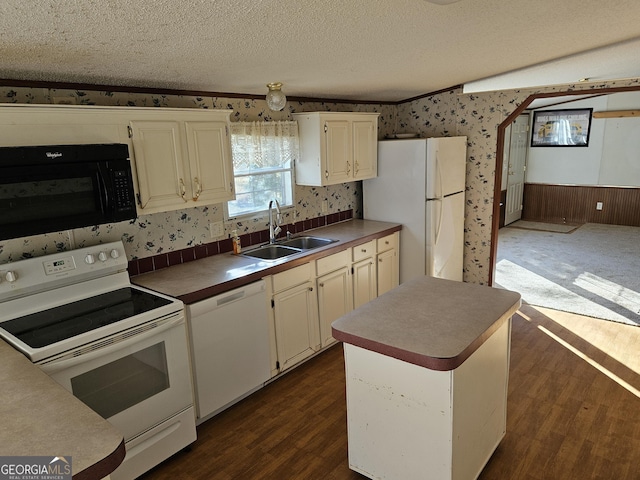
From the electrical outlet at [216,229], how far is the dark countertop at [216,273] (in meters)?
0.16

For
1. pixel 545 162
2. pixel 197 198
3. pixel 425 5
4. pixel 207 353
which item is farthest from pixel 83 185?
pixel 545 162

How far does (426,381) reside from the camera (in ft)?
6.07

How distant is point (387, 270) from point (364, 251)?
1.64ft

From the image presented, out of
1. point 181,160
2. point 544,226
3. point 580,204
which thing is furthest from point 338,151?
point 580,204

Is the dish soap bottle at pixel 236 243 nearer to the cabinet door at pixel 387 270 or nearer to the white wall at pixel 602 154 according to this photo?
the cabinet door at pixel 387 270

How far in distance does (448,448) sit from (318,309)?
1.73 metres

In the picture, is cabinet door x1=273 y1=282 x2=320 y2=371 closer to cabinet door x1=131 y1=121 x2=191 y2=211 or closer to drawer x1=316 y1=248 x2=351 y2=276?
drawer x1=316 y1=248 x2=351 y2=276

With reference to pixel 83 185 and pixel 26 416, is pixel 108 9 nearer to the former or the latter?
pixel 83 185

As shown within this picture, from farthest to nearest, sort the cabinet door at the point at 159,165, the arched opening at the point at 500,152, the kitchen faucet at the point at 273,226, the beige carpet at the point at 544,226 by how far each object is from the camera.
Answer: the beige carpet at the point at 544,226 < the arched opening at the point at 500,152 < the kitchen faucet at the point at 273,226 < the cabinet door at the point at 159,165

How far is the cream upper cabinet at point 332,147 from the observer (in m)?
3.75

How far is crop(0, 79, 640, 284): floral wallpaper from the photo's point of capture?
2512 millimetres

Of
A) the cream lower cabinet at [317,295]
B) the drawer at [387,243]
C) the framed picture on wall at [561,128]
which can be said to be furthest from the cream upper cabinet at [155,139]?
the framed picture on wall at [561,128]

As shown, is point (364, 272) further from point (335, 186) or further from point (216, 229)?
point (216, 229)

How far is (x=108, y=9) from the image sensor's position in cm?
153
